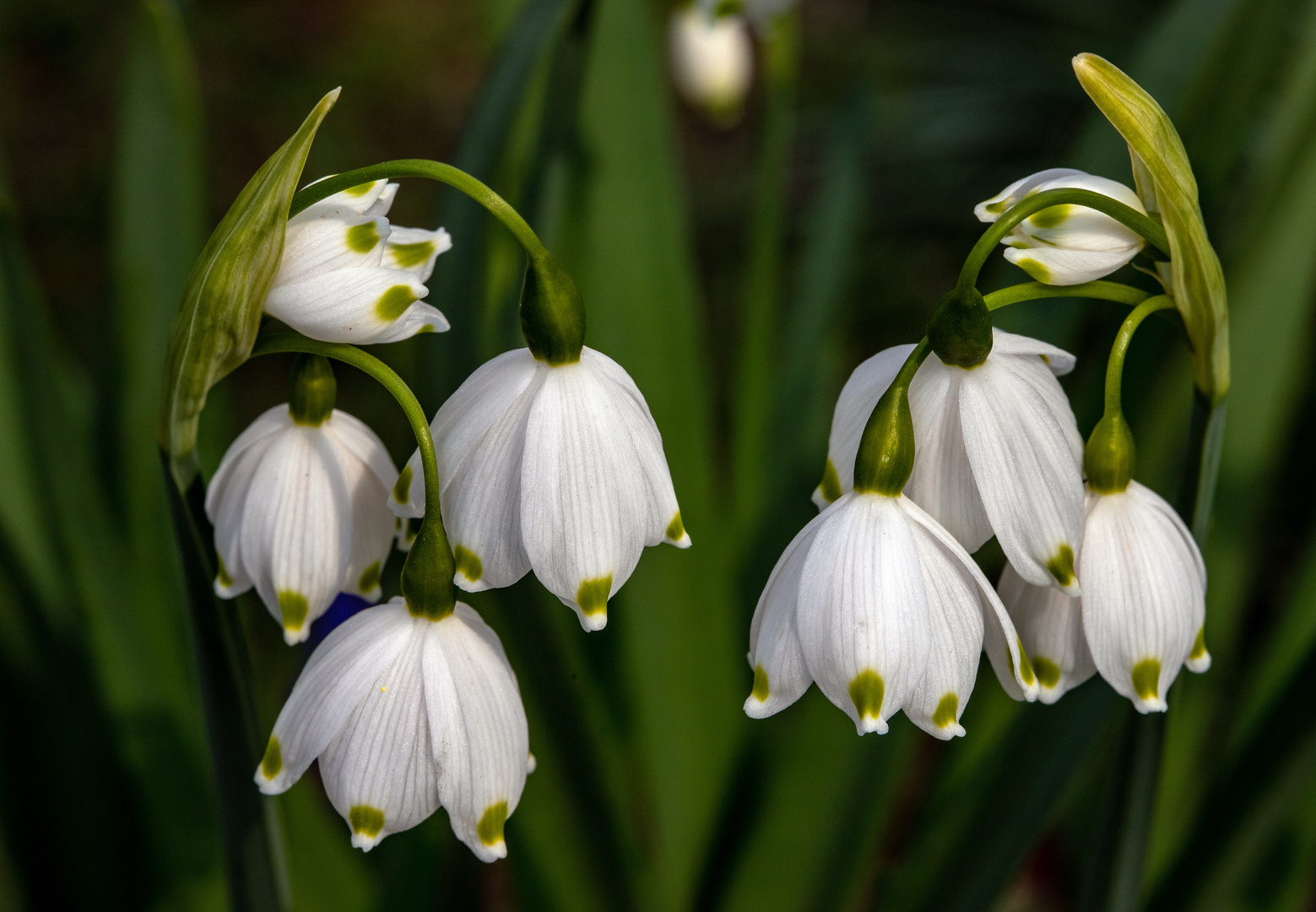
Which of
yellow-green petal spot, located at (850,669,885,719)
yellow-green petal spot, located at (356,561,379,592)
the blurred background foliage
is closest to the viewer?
yellow-green petal spot, located at (850,669,885,719)

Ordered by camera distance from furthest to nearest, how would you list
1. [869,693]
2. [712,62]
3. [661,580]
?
[712,62], [661,580], [869,693]

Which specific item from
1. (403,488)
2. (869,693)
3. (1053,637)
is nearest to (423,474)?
(403,488)

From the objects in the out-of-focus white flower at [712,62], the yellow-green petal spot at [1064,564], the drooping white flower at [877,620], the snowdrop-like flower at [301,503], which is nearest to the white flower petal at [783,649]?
the drooping white flower at [877,620]

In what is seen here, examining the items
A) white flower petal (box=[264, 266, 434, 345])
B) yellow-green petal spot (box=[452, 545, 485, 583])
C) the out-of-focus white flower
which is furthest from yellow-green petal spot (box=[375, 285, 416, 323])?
the out-of-focus white flower

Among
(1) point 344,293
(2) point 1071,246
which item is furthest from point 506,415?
(2) point 1071,246

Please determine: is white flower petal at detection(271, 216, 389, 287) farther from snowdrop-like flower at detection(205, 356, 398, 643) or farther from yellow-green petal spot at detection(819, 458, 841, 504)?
yellow-green petal spot at detection(819, 458, 841, 504)

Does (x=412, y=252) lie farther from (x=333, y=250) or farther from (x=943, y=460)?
(x=943, y=460)
